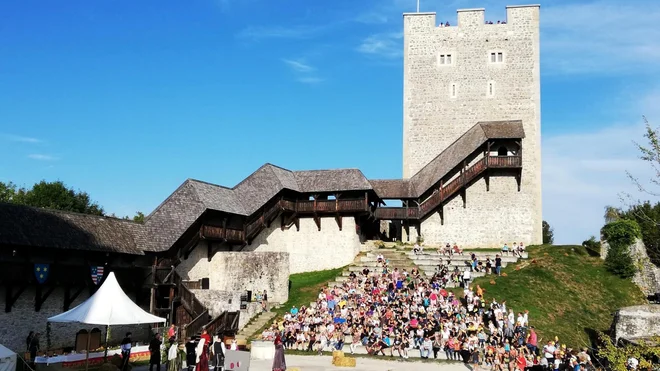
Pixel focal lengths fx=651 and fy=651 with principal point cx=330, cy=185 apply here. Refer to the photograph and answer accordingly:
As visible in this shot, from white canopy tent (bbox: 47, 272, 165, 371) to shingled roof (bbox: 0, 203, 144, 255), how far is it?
795cm

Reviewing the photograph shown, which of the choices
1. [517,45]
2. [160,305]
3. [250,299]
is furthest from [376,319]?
[517,45]

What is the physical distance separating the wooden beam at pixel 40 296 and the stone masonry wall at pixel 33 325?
14 centimetres

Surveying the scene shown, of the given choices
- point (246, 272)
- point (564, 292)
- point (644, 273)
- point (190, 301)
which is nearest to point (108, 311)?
point (190, 301)

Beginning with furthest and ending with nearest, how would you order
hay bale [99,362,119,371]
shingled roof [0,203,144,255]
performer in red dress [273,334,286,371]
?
1. shingled roof [0,203,144,255]
2. performer in red dress [273,334,286,371]
3. hay bale [99,362,119,371]

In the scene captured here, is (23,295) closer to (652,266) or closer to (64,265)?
(64,265)

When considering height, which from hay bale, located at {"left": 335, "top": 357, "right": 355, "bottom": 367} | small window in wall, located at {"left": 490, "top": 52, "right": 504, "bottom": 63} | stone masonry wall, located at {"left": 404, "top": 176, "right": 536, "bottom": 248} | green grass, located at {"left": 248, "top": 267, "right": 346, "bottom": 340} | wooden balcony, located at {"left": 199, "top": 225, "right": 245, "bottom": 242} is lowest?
hay bale, located at {"left": 335, "top": 357, "right": 355, "bottom": 367}

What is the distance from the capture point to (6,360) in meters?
14.6

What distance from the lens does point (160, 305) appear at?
97.8 ft

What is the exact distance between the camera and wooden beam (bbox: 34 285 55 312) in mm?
25328

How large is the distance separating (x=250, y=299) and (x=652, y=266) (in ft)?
72.0

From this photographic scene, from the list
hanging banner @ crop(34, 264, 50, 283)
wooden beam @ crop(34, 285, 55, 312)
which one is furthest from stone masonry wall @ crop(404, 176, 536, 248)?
hanging banner @ crop(34, 264, 50, 283)

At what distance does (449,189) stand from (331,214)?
24.7 feet

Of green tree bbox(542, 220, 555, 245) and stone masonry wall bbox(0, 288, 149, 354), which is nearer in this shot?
stone masonry wall bbox(0, 288, 149, 354)

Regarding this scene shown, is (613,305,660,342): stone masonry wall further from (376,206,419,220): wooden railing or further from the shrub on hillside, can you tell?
(376,206,419,220): wooden railing
